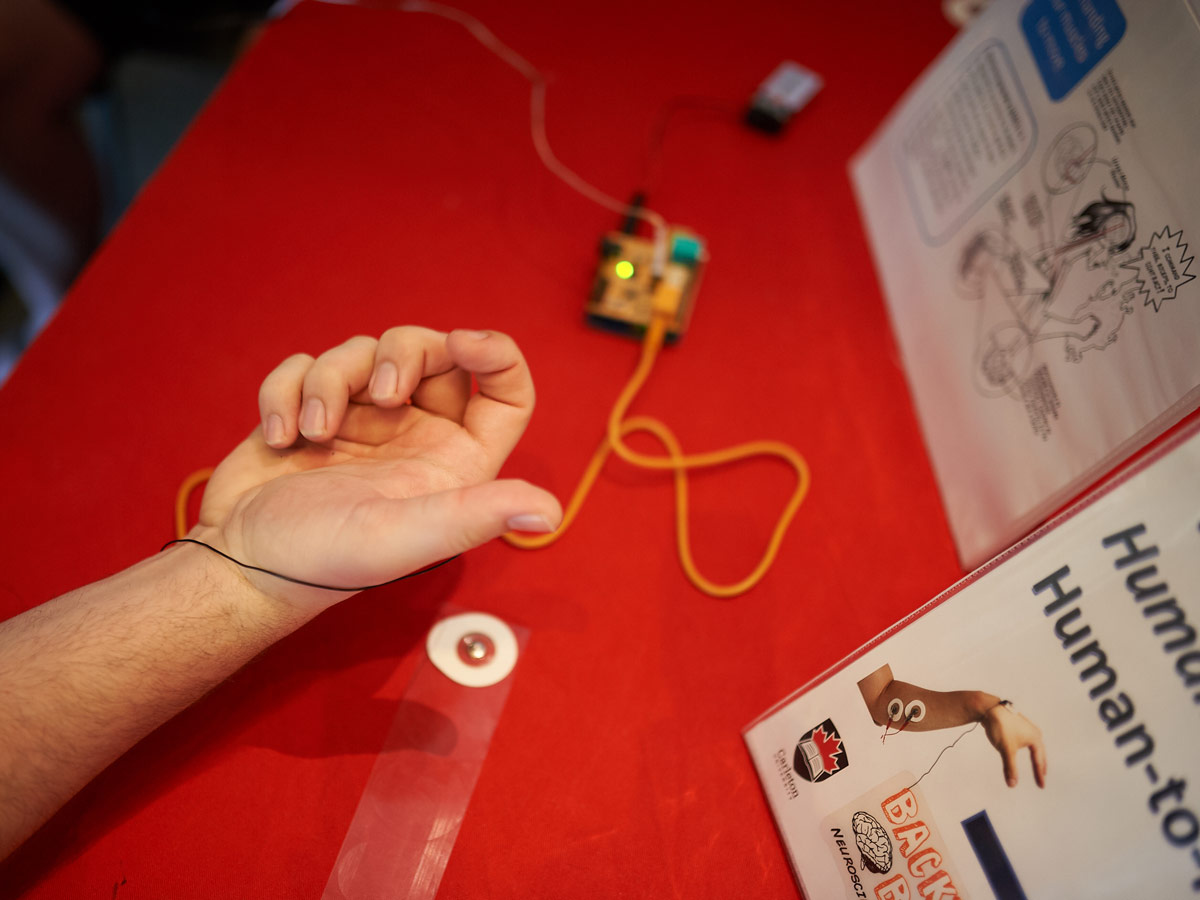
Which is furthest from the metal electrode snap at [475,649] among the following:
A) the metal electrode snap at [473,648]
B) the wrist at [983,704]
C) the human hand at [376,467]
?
the wrist at [983,704]

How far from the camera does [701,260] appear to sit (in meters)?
0.84

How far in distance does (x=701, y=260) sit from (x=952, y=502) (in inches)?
15.9

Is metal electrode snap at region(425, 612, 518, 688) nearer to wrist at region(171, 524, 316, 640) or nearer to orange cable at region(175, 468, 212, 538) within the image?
wrist at region(171, 524, 316, 640)

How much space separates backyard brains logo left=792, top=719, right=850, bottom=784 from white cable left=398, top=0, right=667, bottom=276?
1.69 feet

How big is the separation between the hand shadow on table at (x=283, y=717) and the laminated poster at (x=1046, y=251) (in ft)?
1.83

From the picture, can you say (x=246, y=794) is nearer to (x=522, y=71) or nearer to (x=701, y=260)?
(x=701, y=260)

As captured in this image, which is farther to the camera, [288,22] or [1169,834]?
[288,22]

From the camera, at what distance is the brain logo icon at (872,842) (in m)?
0.46

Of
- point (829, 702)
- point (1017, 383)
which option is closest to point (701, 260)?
point (1017, 383)

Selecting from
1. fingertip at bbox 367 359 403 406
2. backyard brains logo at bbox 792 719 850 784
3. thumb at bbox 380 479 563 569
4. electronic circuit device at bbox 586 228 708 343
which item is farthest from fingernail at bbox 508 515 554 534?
electronic circuit device at bbox 586 228 708 343

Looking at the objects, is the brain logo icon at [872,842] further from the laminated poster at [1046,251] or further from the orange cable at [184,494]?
the orange cable at [184,494]

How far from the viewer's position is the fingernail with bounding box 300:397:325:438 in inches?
20.9

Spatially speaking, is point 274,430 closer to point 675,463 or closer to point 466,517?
point 466,517

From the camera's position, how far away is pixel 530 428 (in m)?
0.73
